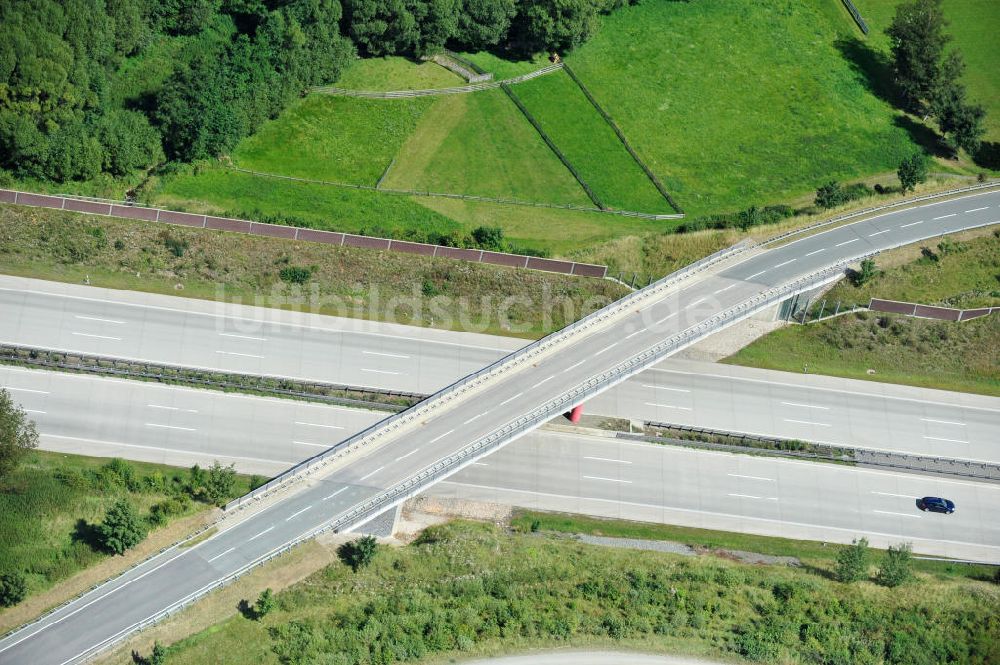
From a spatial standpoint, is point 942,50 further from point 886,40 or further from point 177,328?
point 177,328

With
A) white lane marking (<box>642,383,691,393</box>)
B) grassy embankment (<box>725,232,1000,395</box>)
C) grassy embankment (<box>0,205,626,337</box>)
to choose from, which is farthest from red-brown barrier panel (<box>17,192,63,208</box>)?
grassy embankment (<box>725,232,1000,395</box>)

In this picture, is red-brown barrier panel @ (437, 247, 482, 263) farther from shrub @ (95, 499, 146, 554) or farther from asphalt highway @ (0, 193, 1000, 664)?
shrub @ (95, 499, 146, 554)

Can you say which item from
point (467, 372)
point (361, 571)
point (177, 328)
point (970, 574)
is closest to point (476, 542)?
point (361, 571)

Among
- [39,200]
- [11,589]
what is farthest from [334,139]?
[11,589]

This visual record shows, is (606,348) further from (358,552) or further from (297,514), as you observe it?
(297,514)

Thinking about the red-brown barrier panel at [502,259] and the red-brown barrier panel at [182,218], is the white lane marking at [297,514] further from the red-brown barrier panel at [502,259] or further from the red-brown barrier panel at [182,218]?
the red-brown barrier panel at [182,218]

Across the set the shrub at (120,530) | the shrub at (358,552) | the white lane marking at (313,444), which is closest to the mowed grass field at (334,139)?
the white lane marking at (313,444)
